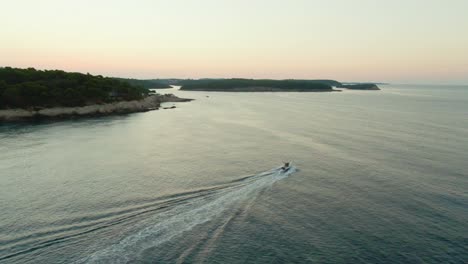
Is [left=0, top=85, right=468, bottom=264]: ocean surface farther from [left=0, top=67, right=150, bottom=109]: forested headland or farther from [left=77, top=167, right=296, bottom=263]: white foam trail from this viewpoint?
[left=0, top=67, right=150, bottom=109]: forested headland

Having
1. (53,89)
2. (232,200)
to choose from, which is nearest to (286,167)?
(232,200)

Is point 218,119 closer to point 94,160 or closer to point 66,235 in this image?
point 94,160

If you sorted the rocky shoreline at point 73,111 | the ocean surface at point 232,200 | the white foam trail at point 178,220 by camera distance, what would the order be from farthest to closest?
the rocky shoreline at point 73,111
the ocean surface at point 232,200
the white foam trail at point 178,220

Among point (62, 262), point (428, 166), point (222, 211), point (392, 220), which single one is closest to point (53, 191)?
point (62, 262)

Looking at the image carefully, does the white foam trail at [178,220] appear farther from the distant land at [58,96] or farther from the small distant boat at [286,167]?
the distant land at [58,96]

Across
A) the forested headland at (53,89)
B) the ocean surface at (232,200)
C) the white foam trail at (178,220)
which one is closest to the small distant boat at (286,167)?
the ocean surface at (232,200)

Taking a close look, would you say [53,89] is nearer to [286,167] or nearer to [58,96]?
[58,96]
